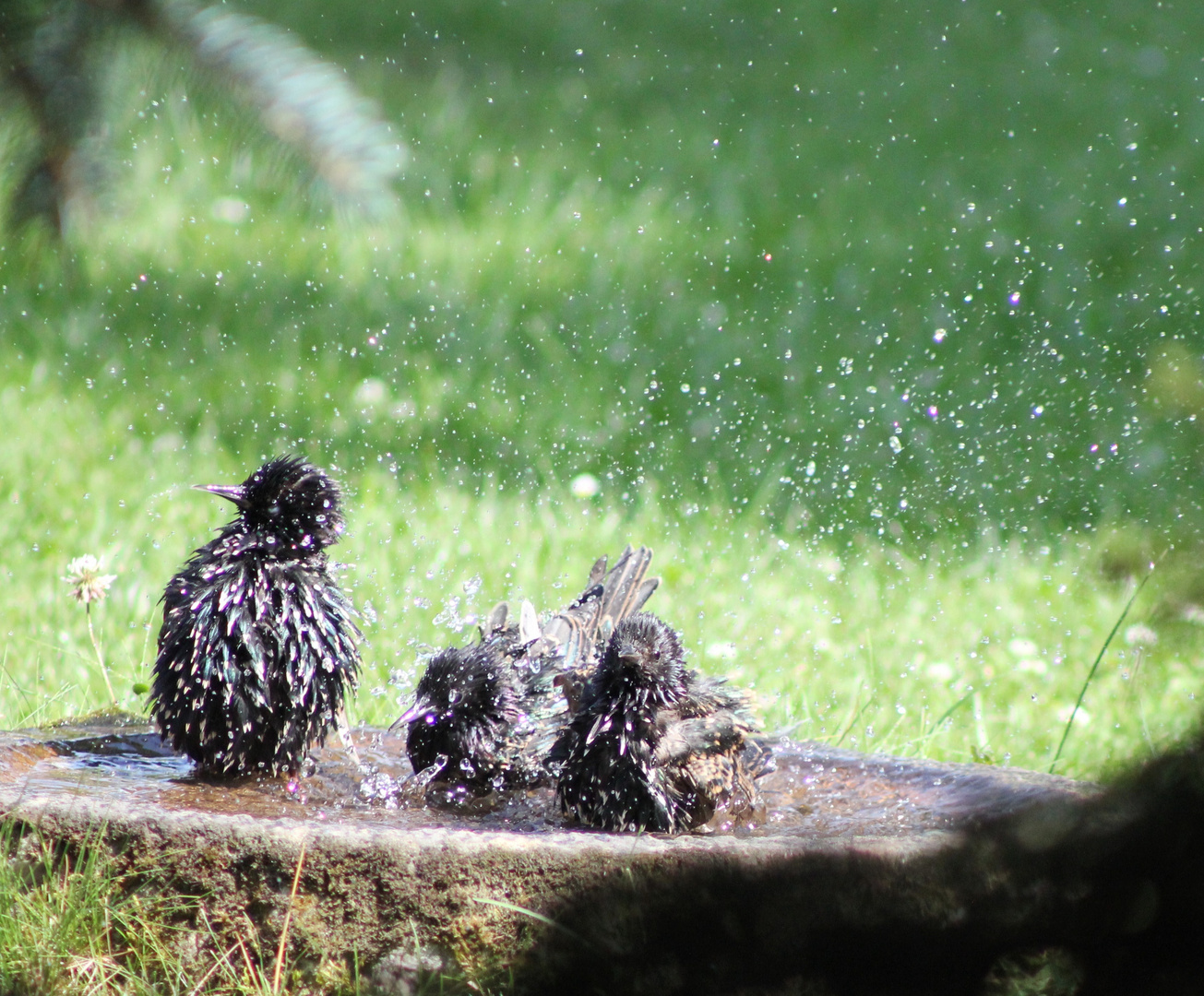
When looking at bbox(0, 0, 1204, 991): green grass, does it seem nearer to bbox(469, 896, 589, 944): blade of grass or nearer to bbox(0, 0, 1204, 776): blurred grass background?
bbox(0, 0, 1204, 776): blurred grass background

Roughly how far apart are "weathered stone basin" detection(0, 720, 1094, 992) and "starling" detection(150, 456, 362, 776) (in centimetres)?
22

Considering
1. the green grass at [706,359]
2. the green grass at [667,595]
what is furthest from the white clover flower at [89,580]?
the green grass at [706,359]

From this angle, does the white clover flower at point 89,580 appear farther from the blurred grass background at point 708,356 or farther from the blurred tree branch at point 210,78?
the blurred tree branch at point 210,78

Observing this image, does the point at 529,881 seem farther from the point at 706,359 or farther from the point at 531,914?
the point at 706,359

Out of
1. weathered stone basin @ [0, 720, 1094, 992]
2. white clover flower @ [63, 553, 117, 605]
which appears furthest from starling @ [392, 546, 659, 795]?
white clover flower @ [63, 553, 117, 605]

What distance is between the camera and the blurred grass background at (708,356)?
532cm

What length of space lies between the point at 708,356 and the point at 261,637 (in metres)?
5.00

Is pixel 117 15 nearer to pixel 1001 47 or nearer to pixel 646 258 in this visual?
pixel 646 258

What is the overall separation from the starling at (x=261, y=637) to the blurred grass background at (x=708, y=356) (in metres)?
1.27

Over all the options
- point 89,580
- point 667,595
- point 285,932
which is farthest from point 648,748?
point 667,595

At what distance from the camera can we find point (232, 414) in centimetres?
696

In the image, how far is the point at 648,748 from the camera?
9.34ft

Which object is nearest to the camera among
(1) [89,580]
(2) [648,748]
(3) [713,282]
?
(2) [648,748]

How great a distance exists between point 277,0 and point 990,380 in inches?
177
